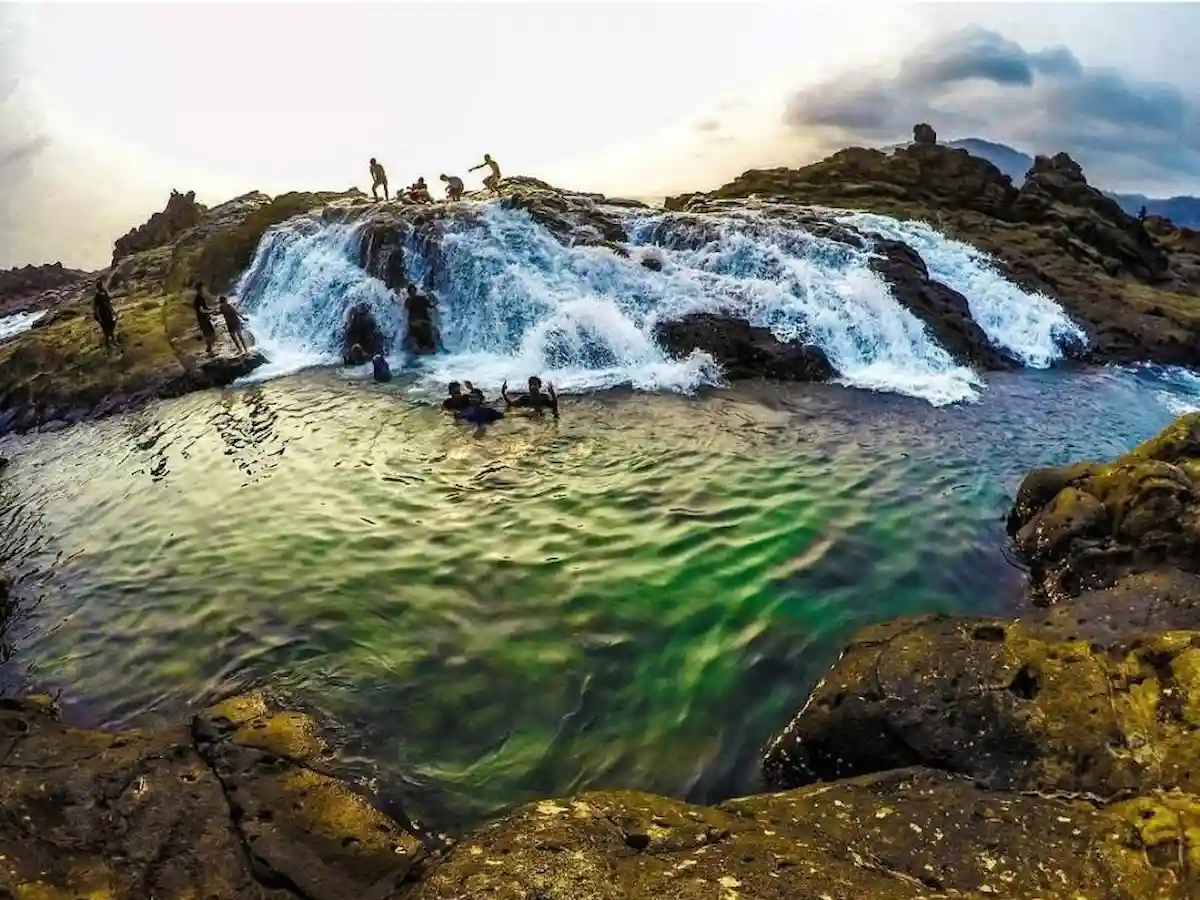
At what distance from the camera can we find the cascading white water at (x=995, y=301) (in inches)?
1091

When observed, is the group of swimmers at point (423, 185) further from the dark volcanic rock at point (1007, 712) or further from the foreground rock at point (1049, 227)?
the dark volcanic rock at point (1007, 712)

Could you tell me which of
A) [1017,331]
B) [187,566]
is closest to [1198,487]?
[187,566]

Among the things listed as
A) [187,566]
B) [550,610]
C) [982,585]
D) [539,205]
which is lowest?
[982,585]

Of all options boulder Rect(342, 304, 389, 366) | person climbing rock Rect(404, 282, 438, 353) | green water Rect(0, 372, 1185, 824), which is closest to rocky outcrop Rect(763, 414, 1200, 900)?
green water Rect(0, 372, 1185, 824)

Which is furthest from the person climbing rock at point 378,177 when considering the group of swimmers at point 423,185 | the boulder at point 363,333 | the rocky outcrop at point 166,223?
the rocky outcrop at point 166,223

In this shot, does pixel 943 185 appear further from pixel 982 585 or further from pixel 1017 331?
pixel 982 585

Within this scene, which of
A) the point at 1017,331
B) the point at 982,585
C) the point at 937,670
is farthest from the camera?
the point at 1017,331

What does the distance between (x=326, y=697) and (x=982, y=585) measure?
948cm

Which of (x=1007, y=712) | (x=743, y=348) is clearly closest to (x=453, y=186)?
(x=743, y=348)

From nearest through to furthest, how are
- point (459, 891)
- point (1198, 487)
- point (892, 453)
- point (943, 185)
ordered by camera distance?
point (459, 891)
point (1198, 487)
point (892, 453)
point (943, 185)

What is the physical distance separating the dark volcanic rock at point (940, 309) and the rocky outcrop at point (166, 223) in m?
56.7

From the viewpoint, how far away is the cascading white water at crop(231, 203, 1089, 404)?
23359 mm

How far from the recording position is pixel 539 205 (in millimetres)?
30344

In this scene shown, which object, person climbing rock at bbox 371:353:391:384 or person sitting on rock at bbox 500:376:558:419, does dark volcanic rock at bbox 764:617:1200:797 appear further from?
person climbing rock at bbox 371:353:391:384
